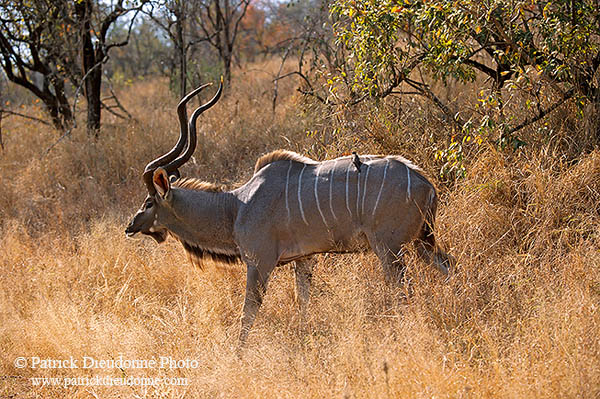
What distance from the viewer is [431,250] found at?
13.1 ft

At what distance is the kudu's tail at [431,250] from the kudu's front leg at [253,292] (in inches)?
36.8

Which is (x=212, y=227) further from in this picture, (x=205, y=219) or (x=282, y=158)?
(x=282, y=158)

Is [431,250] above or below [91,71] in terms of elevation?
below

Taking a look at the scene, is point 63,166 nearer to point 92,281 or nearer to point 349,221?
point 92,281

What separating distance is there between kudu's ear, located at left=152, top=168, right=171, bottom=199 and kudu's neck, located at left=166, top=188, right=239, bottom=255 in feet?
0.34

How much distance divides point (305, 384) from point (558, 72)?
266cm

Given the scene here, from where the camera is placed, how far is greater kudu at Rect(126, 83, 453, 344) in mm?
3752

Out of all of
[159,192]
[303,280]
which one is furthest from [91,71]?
[303,280]

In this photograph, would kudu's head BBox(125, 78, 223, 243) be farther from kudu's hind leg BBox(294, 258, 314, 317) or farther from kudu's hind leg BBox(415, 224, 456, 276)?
kudu's hind leg BBox(415, 224, 456, 276)

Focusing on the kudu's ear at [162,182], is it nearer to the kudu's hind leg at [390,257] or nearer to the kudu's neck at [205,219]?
the kudu's neck at [205,219]

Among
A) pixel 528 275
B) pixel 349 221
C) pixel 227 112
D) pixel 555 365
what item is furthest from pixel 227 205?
pixel 227 112

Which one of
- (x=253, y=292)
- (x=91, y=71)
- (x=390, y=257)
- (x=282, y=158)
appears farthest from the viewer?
(x=91, y=71)

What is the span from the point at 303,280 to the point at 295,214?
19.9 inches

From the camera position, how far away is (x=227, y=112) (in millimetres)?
7848
